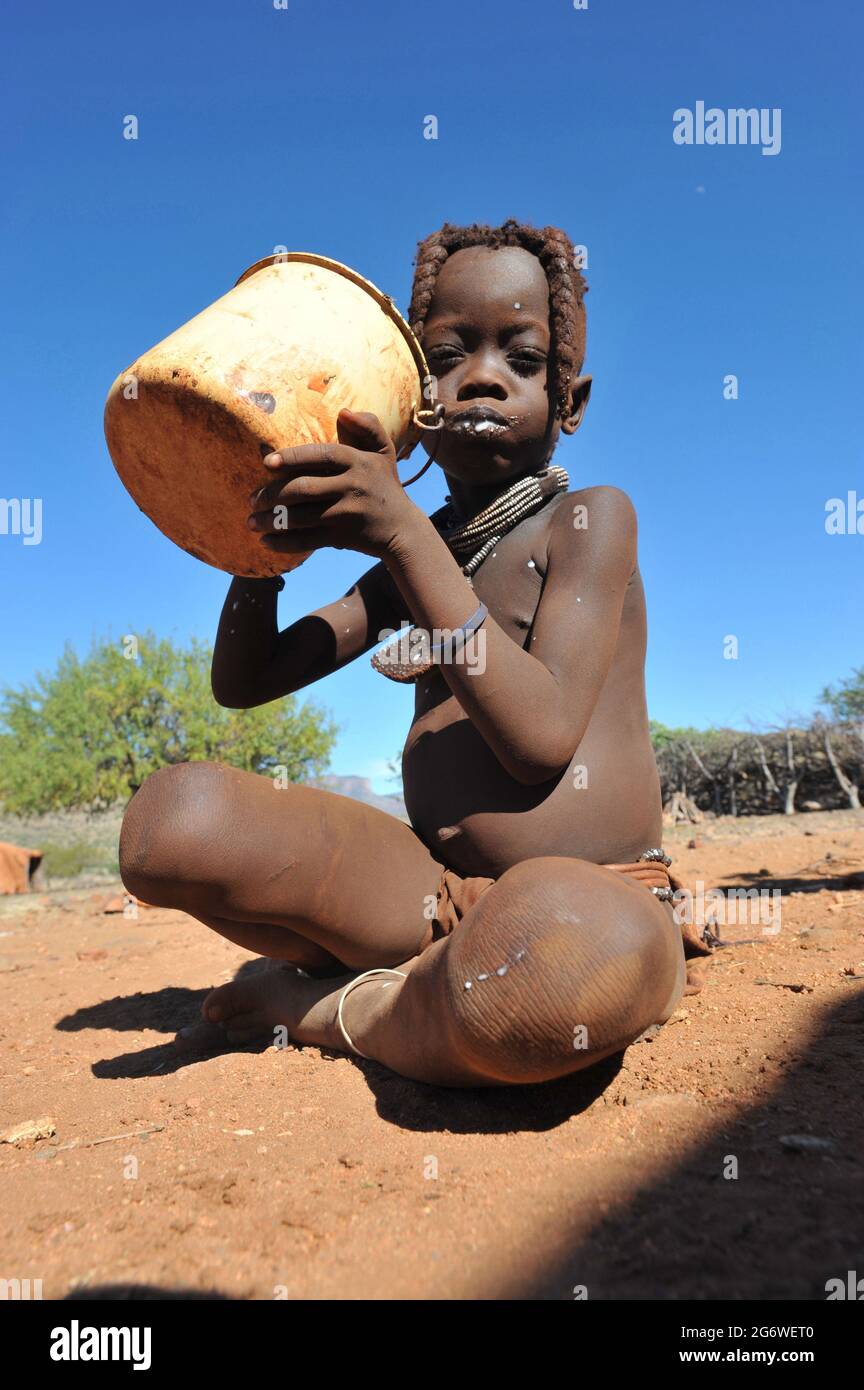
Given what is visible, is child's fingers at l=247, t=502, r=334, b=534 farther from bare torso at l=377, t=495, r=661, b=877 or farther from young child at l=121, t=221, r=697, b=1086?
bare torso at l=377, t=495, r=661, b=877

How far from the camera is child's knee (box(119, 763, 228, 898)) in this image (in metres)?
1.92

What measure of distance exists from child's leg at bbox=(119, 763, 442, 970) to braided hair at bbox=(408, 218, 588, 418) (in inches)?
53.1

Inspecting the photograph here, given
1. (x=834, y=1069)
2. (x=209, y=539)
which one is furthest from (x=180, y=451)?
(x=834, y=1069)

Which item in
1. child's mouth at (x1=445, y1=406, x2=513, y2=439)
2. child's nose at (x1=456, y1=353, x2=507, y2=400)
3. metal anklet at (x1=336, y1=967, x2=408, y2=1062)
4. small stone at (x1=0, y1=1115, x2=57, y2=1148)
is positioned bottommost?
small stone at (x1=0, y1=1115, x2=57, y2=1148)

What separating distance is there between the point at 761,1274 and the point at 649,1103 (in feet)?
1.91

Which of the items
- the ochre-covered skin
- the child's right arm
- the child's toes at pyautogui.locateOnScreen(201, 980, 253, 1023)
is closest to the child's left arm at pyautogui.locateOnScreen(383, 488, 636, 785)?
the ochre-covered skin

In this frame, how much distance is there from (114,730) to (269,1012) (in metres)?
15.7

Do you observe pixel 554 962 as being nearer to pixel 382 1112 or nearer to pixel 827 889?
pixel 382 1112

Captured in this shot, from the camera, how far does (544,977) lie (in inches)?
56.3

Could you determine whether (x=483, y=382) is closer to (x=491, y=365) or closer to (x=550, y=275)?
(x=491, y=365)

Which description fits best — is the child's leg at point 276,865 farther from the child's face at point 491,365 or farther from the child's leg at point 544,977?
the child's face at point 491,365

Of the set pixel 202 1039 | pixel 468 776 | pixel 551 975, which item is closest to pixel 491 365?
pixel 468 776

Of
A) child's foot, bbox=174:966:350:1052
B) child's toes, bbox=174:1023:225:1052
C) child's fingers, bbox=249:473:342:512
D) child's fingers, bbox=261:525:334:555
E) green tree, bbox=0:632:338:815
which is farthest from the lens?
green tree, bbox=0:632:338:815

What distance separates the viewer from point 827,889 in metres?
4.49
